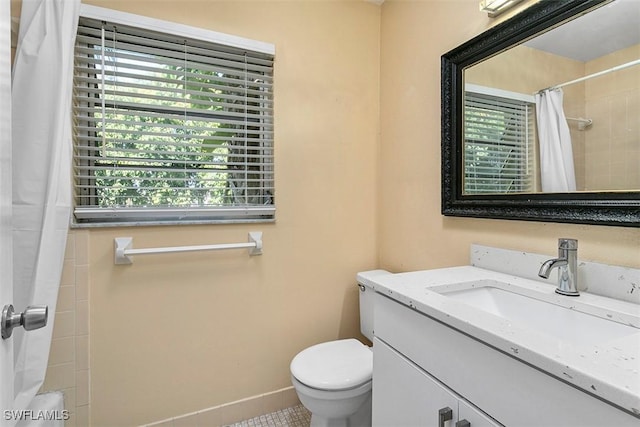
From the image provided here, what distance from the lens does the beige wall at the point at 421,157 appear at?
3.88 feet

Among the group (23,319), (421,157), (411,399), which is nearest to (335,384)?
(411,399)

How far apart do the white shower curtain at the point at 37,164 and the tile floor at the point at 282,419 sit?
0.94 m

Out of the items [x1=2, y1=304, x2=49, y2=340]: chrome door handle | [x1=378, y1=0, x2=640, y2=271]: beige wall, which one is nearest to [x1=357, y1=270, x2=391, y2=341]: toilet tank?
[x1=378, y1=0, x2=640, y2=271]: beige wall

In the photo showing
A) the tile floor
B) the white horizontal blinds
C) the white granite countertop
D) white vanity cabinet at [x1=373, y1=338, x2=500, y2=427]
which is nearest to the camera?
the white granite countertop

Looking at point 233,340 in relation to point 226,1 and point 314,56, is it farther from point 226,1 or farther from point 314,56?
point 226,1

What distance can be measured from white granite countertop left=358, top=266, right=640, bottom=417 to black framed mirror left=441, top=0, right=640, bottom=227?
0.24 meters

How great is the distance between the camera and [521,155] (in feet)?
3.66

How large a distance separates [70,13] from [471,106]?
1.59 m

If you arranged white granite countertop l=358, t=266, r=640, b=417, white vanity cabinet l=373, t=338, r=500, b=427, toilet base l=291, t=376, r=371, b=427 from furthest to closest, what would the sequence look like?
toilet base l=291, t=376, r=371, b=427 → white vanity cabinet l=373, t=338, r=500, b=427 → white granite countertop l=358, t=266, r=640, b=417

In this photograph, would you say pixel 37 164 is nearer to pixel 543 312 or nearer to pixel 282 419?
pixel 282 419

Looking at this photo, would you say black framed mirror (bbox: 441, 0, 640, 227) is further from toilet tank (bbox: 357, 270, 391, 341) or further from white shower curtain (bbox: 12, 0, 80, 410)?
white shower curtain (bbox: 12, 0, 80, 410)

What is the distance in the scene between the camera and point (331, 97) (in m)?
1.74

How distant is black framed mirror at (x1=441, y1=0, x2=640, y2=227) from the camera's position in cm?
86

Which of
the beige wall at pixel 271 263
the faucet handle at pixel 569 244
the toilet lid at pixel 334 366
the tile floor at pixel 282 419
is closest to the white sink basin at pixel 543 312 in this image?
the faucet handle at pixel 569 244
